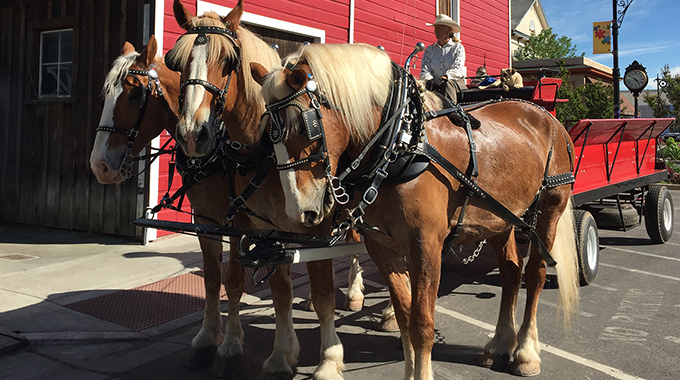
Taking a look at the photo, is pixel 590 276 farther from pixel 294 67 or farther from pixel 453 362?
pixel 294 67

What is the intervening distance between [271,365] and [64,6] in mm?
7019

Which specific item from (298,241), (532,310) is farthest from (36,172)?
(532,310)

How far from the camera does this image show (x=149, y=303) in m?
4.91

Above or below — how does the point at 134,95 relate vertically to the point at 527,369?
above

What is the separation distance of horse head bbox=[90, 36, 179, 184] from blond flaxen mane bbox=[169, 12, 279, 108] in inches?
23.4

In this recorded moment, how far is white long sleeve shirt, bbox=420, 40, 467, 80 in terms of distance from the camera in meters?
5.43

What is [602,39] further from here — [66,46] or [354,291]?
[66,46]

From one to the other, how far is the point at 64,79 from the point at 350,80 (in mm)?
7008

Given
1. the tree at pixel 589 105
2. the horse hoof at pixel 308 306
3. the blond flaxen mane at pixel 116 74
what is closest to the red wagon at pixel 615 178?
the horse hoof at pixel 308 306

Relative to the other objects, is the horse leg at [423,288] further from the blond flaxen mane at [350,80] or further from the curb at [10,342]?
the curb at [10,342]

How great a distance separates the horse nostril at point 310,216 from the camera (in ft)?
7.88

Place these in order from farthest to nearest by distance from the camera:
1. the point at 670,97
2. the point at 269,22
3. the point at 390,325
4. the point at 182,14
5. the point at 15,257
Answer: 1. the point at 670,97
2. the point at 269,22
3. the point at 15,257
4. the point at 390,325
5. the point at 182,14

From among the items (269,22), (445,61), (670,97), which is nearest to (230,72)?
(445,61)

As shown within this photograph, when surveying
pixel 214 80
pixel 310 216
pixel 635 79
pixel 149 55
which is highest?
pixel 635 79
